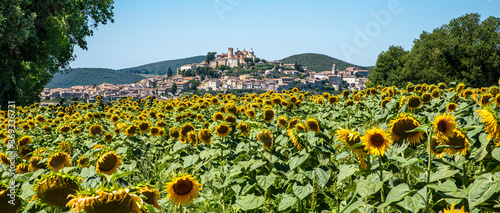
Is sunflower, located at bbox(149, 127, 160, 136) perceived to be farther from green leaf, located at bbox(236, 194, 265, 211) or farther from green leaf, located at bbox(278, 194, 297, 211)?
green leaf, located at bbox(278, 194, 297, 211)

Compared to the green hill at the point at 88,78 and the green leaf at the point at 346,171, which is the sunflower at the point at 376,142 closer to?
the green leaf at the point at 346,171

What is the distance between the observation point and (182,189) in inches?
84.3

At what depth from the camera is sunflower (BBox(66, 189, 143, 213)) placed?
1030 mm

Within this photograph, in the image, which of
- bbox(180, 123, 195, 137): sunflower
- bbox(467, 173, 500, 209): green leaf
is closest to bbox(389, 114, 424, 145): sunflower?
bbox(467, 173, 500, 209): green leaf

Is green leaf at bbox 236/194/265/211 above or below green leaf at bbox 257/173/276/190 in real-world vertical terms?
below

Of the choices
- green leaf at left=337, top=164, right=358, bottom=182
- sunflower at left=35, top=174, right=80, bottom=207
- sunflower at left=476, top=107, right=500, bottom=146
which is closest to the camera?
sunflower at left=35, top=174, right=80, bottom=207

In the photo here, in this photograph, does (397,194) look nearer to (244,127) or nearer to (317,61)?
(244,127)

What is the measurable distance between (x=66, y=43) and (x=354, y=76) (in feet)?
496

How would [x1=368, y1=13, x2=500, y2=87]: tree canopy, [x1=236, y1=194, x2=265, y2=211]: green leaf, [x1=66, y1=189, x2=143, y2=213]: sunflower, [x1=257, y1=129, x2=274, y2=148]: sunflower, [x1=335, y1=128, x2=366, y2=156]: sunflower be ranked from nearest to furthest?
[x1=66, y1=189, x2=143, y2=213]: sunflower < [x1=335, y1=128, x2=366, y2=156]: sunflower < [x1=236, y1=194, x2=265, y2=211]: green leaf < [x1=257, y1=129, x2=274, y2=148]: sunflower < [x1=368, y1=13, x2=500, y2=87]: tree canopy

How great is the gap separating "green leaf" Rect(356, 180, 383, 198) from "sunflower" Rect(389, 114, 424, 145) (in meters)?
0.32

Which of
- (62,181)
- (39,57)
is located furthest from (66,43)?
(62,181)

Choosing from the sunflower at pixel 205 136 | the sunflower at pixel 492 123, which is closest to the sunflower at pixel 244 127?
the sunflower at pixel 205 136

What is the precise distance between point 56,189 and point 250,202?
1691mm

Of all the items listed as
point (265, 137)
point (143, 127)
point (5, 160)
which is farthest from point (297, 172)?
point (143, 127)
